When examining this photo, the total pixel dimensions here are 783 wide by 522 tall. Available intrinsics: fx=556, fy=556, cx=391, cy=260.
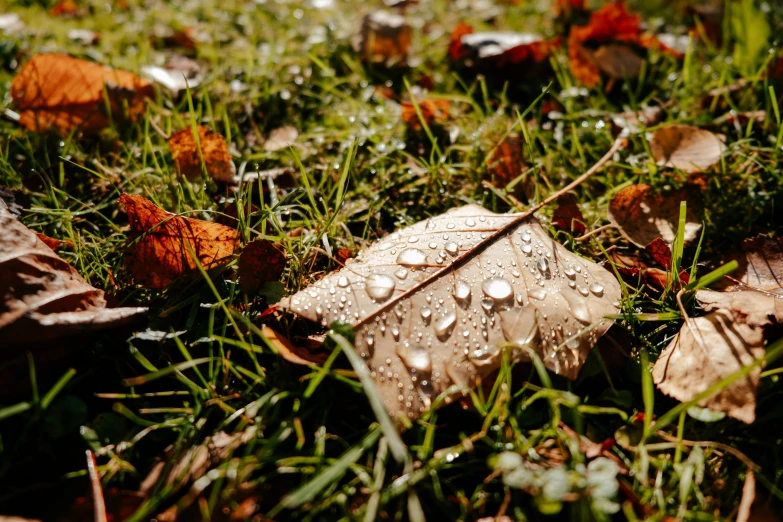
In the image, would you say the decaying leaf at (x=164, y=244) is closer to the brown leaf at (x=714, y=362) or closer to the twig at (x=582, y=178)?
the twig at (x=582, y=178)

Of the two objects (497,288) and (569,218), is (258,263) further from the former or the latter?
(569,218)

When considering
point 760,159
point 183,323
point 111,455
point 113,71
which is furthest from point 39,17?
point 760,159

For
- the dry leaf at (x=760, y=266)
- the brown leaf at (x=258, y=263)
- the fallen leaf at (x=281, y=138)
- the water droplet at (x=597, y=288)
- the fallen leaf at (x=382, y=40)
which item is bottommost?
the dry leaf at (x=760, y=266)

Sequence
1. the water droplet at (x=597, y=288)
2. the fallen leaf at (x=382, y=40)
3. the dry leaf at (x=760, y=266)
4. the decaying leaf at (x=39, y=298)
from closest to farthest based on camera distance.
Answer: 1. the decaying leaf at (x=39, y=298)
2. the water droplet at (x=597, y=288)
3. the dry leaf at (x=760, y=266)
4. the fallen leaf at (x=382, y=40)

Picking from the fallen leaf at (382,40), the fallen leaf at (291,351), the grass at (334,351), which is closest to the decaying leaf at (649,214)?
the grass at (334,351)

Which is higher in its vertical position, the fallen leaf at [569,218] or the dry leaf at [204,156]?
the dry leaf at [204,156]

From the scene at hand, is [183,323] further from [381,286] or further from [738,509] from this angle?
[738,509]

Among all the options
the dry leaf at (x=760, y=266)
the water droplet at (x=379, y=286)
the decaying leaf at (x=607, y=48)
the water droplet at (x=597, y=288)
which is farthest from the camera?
the decaying leaf at (x=607, y=48)

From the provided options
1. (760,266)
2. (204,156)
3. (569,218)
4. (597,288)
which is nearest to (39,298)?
(204,156)
